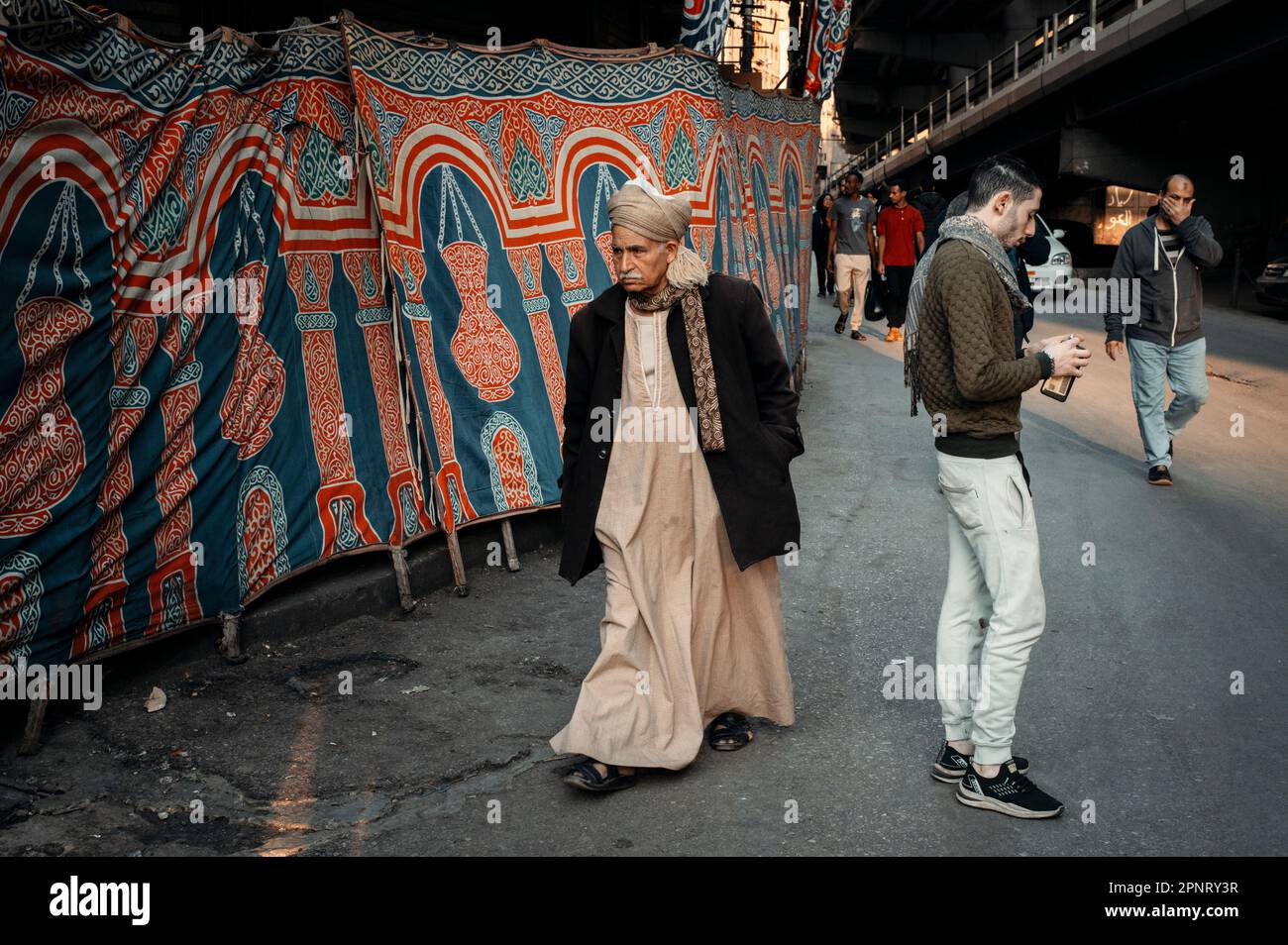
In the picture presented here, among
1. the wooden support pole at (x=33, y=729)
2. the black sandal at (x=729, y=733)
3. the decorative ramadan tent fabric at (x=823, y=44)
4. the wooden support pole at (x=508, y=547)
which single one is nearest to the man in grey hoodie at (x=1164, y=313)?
the wooden support pole at (x=508, y=547)

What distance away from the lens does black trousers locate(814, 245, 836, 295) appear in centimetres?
2300

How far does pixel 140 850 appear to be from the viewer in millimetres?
4012

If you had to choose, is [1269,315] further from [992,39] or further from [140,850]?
[992,39]

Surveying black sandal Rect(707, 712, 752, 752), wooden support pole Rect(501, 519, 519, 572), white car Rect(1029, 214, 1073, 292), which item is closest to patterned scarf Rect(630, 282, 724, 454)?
black sandal Rect(707, 712, 752, 752)

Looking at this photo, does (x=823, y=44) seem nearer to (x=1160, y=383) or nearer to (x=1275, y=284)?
(x=1160, y=383)

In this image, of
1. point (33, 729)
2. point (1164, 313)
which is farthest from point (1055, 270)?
point (33, 729)

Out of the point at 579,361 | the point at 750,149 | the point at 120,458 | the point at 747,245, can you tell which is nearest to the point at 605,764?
the point at 579,361

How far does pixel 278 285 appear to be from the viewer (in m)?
6.02

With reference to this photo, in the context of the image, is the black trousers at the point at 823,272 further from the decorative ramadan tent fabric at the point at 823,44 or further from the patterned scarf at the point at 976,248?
the patterned scarf at the point at 976,248

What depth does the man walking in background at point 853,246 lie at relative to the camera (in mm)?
17141

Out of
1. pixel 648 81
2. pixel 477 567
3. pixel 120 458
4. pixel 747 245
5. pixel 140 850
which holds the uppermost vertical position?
pixel 648 81

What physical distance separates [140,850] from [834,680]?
115 inches

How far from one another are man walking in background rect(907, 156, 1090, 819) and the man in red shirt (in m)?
12.6

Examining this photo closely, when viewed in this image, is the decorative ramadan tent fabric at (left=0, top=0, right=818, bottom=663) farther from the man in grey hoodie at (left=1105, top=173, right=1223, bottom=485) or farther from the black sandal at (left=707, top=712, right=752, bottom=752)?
the man in grey hoodie at (left=1105, top=173, right=1223, bottom=485)
